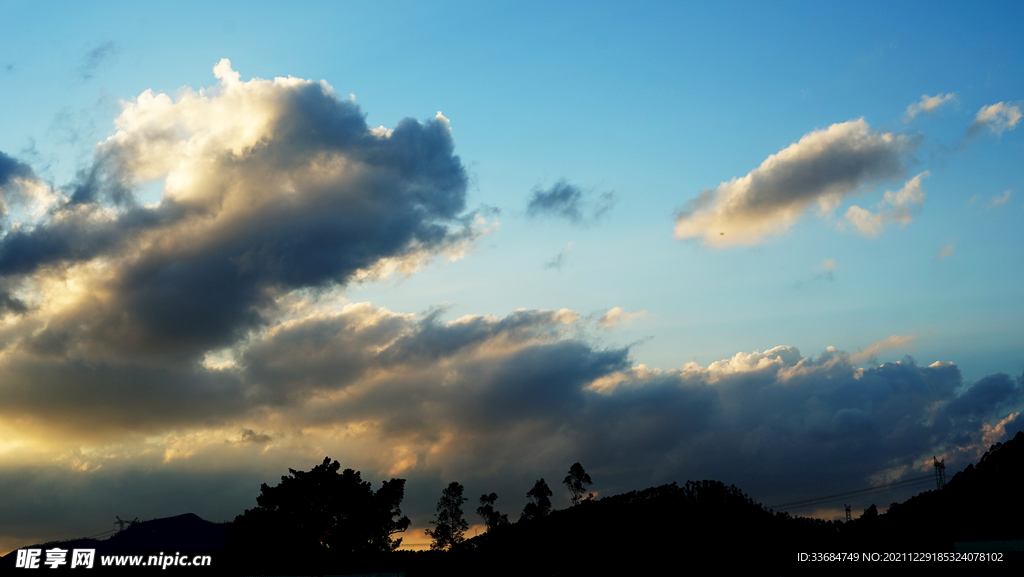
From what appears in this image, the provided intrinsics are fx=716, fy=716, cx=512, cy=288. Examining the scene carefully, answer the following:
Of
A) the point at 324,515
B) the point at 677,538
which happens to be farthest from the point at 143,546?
the point at 677,538

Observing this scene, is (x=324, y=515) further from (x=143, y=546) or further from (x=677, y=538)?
(x=143, y=546)

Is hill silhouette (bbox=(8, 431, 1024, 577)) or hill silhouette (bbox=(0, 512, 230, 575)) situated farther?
hill silhouette (bbox=(8, 431, 1024, 577))

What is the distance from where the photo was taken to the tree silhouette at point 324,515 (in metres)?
110

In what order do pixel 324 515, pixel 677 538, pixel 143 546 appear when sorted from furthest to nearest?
pixel 143 546
pixel 677 538
pixel 324 515

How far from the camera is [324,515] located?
115562 mm

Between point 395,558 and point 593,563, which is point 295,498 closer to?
point 395,558

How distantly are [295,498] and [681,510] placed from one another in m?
78.8

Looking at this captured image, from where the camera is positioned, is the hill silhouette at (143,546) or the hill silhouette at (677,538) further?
the hill silhouette at (677,538)

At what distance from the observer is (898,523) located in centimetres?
11656

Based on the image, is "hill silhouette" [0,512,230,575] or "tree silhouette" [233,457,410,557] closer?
"hill silhouette" [0,512,230,575]

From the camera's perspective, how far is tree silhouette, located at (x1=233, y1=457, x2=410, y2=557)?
110 m

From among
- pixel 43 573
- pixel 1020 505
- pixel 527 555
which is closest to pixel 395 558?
pixel 527 555

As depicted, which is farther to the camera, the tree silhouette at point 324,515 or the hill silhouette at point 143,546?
the tree silhouette at point 324,515

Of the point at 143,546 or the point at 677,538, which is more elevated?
the point at 143,546
